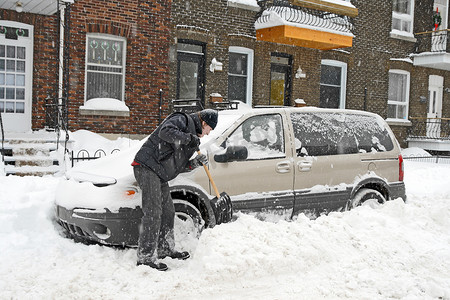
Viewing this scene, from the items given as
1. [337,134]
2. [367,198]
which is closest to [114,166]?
[337,134]

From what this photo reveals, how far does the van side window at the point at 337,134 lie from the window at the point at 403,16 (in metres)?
14.5

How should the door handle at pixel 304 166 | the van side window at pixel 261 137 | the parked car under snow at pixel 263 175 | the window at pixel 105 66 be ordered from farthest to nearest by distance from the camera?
1. the window at pixel 105 66
2. the door handle at pixel 304 166
3. the van side window at pixel 261 137
4. the parked car under snow at pixel 263 175

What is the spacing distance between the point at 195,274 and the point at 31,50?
9664 millimetres

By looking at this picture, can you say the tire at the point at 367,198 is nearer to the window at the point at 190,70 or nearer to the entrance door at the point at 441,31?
the window at the point at 190,70

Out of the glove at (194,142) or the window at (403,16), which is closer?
the glove at (194,142)

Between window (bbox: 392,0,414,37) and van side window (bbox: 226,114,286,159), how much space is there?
15.9 m

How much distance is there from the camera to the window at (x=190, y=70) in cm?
1511

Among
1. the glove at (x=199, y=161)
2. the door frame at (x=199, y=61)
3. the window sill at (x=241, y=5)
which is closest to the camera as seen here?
the glove at (x=199, y=161)

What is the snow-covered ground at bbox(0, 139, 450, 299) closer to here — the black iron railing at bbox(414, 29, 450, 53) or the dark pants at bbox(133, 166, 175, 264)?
the dark pants at bbox(133, 166, 175, 264)

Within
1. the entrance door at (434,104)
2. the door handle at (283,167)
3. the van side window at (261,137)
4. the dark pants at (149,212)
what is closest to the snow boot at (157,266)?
the dark pants at (149,212)

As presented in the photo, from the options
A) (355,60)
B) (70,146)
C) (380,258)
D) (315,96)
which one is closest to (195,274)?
(380,258)

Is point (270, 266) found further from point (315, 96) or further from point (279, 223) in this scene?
point (315, 96)

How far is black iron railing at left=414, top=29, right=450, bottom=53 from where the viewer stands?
824 inches

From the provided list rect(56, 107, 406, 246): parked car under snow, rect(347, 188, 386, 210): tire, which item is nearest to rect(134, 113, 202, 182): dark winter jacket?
rect(56, 107, 406, 246): parked car under snow
